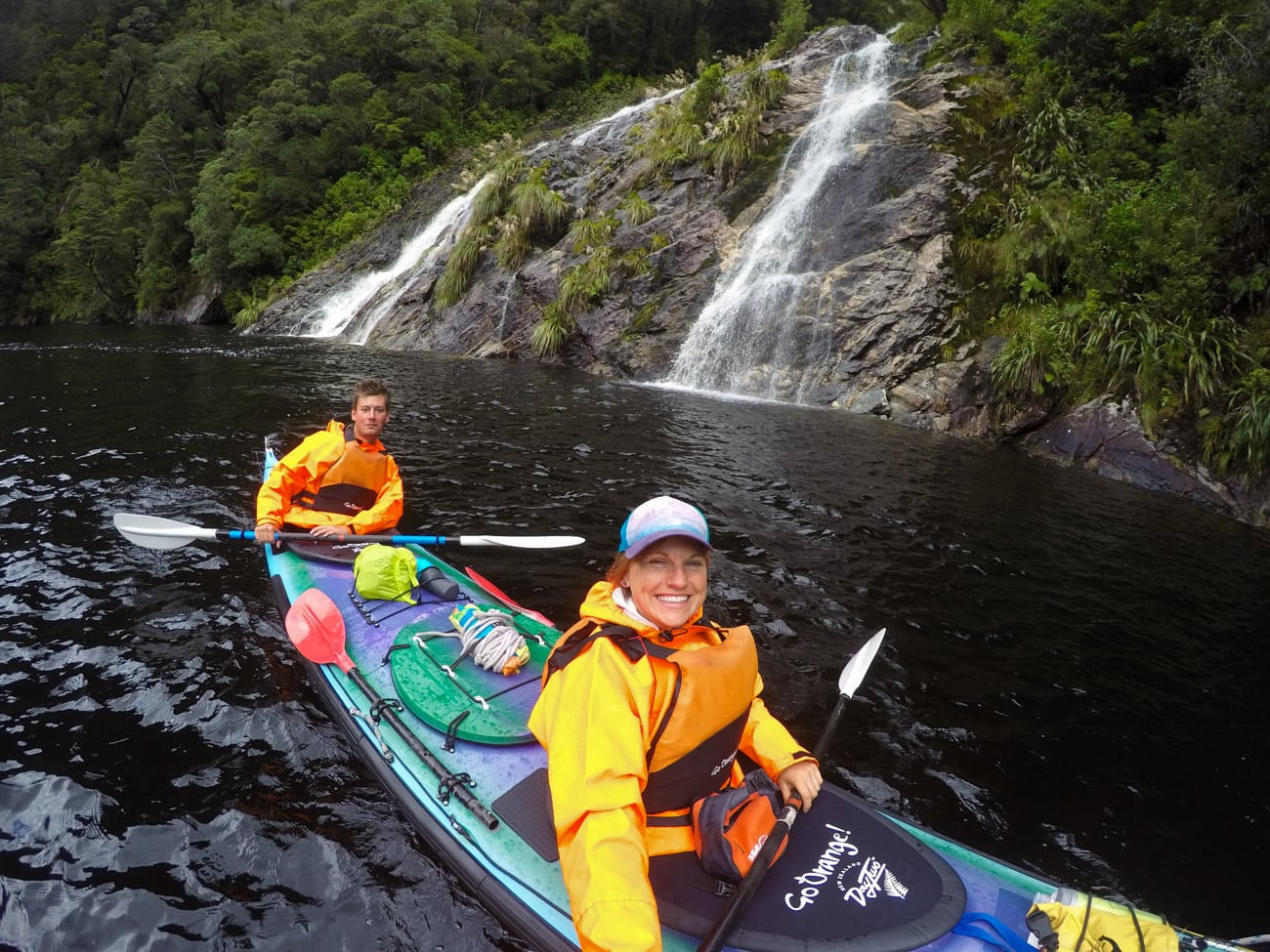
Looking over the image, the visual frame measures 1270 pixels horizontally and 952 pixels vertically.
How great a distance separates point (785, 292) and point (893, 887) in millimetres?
13359

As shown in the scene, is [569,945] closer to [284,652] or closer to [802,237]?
[284,652]

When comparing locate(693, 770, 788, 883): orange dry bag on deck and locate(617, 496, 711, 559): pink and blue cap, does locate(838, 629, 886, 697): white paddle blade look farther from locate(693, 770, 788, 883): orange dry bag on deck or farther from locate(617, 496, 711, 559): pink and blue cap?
locate(617, 496, 711, 559): pink and blue cap

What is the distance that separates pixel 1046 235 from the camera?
1180 centimetres

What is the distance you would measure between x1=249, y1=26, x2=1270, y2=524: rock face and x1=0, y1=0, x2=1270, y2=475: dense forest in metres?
0.57

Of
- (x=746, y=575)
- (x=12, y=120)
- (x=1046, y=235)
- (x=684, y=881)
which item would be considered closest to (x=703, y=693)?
(x=684, y=881)

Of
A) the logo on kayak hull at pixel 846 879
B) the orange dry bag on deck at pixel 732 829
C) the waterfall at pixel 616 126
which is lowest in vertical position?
the logo on kayak hull at pixel 846 879

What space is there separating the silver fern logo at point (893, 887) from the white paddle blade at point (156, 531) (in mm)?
4824

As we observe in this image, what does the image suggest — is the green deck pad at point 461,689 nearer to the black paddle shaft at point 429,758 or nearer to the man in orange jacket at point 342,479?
the black paddle shaft at point 429,758

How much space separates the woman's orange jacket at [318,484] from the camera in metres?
5.29

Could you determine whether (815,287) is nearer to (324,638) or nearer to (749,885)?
(324,638)

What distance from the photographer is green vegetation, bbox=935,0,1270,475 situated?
8609 millimetres

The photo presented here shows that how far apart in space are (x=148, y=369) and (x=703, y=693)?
1681cm

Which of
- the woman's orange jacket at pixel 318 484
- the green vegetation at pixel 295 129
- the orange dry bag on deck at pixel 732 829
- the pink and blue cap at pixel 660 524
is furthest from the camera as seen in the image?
the green vegetation at pixel 295 129

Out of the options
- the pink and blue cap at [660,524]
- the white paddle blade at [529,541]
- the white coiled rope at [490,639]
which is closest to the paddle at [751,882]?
the pink and blue cap at [660,524]
